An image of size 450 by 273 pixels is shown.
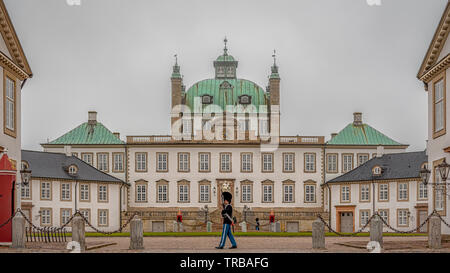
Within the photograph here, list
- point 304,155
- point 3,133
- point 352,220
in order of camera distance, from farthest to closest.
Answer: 1. point 304,155
2. point 352,220
3. point 3,133

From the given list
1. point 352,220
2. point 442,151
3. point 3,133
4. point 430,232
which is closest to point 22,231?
point 3,133

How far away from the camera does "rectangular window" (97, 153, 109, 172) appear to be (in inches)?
2766

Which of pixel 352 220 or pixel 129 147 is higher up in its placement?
pixel 129 147

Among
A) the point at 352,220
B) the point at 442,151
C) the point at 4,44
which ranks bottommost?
the point at 352,220

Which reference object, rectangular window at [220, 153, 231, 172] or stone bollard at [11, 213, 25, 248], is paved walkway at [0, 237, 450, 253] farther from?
rectangular window at [220, 153, 231, 172]

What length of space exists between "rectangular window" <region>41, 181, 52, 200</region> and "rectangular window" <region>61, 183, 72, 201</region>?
1.24 metres

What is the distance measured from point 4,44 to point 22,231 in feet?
33.5

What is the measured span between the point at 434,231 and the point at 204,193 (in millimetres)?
46809

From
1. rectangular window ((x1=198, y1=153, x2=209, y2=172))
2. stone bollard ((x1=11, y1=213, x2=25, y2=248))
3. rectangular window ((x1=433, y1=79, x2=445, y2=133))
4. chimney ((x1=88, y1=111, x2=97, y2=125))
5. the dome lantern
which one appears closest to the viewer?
stone bollard ((x1=11, y1=213, x2=25, y2=248))

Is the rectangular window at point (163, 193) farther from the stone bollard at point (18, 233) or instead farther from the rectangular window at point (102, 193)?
the stone bollard at point (18, 233)

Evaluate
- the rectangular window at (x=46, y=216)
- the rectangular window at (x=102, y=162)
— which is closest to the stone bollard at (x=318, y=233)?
the rectangular window at (x=46, y=216)

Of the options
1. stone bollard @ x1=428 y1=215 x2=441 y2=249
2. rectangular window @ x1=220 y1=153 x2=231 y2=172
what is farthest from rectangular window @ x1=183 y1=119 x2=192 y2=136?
stone bollard @ x1=428 y1=215 x2=441 y2=249

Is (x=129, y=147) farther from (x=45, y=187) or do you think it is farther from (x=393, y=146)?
(x=393, y=146)

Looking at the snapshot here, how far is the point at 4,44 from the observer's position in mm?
31062
